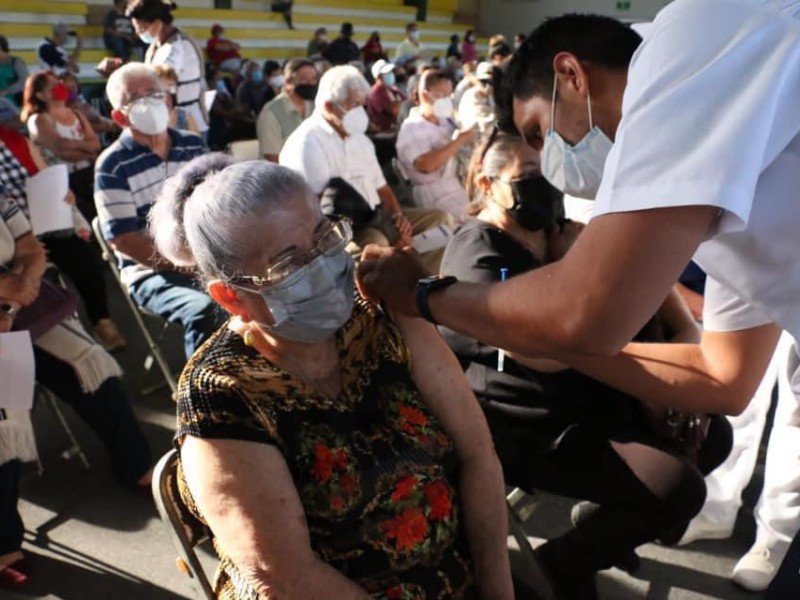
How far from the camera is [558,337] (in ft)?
3.51

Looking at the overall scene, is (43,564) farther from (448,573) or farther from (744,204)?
(744,204)

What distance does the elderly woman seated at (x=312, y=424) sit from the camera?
142 centimetres

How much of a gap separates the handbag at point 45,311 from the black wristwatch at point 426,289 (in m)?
1.99

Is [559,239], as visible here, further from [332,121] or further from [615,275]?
[332,121]

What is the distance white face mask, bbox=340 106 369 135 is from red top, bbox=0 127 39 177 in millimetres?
1797

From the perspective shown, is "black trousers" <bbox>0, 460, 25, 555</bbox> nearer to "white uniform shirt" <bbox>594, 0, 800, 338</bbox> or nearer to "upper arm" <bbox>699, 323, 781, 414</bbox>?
"upper arm" <bbox>699, 323, 781, 414</bbox>

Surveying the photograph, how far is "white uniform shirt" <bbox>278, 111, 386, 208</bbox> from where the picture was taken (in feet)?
14.4

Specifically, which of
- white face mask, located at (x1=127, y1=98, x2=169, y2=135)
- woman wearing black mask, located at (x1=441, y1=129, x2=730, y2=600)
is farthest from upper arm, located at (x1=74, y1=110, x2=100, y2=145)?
woman wearing black mask, located at (x1=441, y1=129, x2=730, y2=600)

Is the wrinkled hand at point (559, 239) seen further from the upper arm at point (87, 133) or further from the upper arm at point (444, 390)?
the upper arm at point (87, 133)

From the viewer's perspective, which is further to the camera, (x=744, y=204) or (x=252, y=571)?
(x=252, y=571)

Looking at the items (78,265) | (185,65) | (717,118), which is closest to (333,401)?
(717,118)

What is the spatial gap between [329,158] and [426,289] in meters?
3.31

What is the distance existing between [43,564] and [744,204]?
264cm

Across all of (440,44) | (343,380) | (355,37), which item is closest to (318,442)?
A: (343,380)
